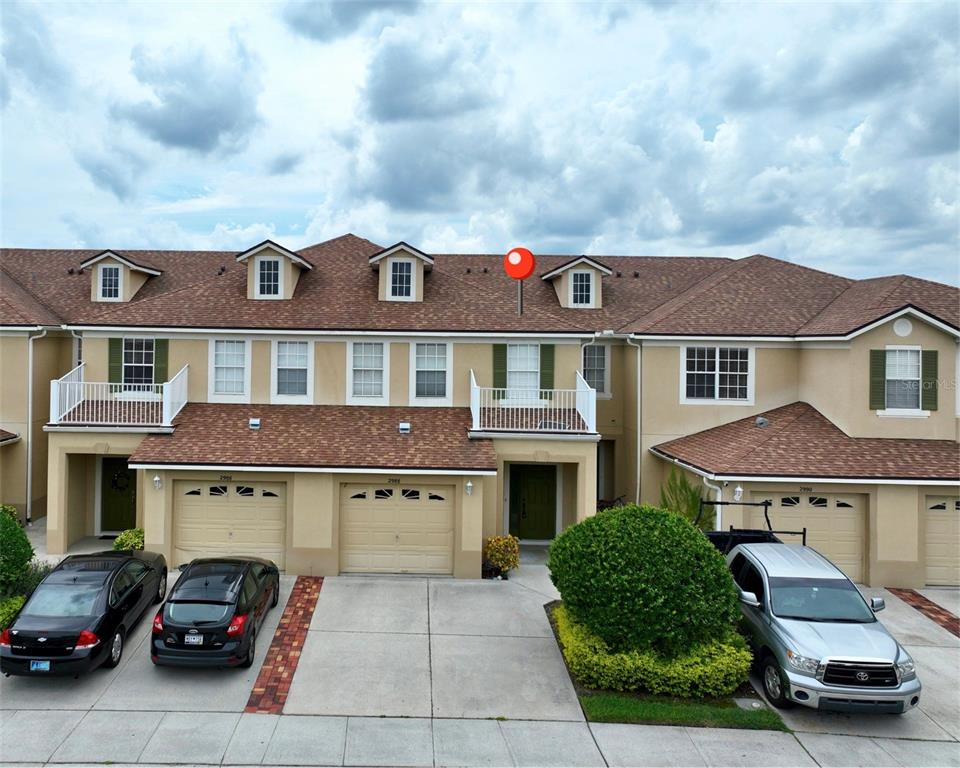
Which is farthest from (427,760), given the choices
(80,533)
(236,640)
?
(80,533)

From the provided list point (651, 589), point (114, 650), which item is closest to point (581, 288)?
point (651, 589)

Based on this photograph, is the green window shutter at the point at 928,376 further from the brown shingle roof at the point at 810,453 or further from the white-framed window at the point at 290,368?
the white-framed window at the point at 290,368

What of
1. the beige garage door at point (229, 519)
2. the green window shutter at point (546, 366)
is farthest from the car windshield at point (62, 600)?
the green window shutter at point (546, 366)

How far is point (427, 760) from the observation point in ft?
27.1

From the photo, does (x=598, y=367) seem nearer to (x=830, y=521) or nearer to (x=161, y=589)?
→ (x=830, y=521)

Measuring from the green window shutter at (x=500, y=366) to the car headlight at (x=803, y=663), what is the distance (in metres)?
10.1

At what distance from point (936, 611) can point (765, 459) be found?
183 inches

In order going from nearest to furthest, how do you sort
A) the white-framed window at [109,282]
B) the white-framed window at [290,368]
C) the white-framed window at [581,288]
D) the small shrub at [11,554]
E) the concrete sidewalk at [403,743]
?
the concrete sidewalk at [403,743]
the small shrub at [11,554]
the white-framed window at [290,368]
the white-framed window at [109,282]
the white-framed window at [581,288]

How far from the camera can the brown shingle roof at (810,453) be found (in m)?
15.0

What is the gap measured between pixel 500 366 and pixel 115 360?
10.8m

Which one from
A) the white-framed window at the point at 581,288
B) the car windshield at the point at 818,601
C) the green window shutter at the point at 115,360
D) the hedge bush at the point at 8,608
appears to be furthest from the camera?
the white-framed window at the point at 581,288

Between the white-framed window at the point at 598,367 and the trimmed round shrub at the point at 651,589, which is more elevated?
the white-framed window at the point at 598,367

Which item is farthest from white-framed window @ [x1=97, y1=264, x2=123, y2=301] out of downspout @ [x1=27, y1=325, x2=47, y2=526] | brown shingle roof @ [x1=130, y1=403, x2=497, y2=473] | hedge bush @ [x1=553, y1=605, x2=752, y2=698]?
hedge bush @ [x1=553, y1=605, x2=752, y2=698]

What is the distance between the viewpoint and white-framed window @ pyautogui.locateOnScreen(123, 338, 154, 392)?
57.6 ft
